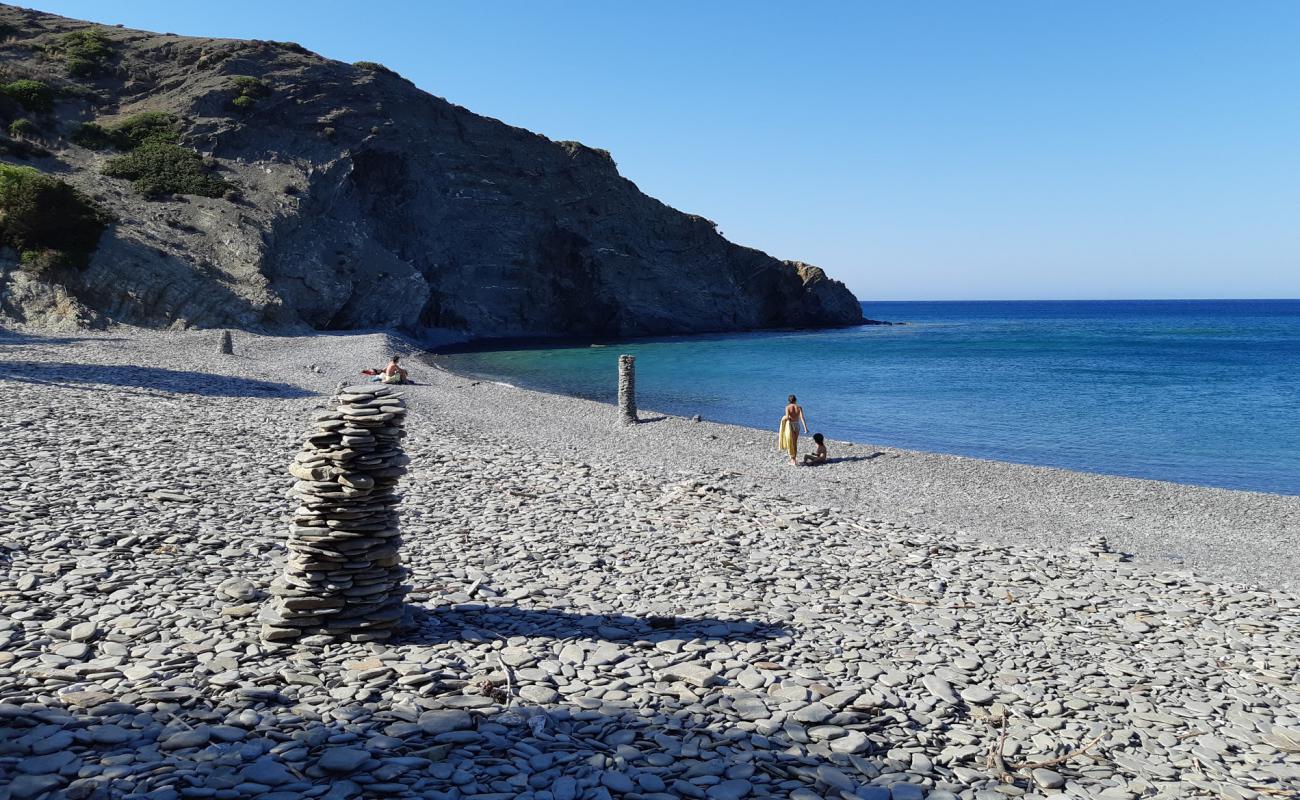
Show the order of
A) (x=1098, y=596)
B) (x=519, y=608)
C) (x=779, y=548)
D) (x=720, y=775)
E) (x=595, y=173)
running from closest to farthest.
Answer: (x=720, y=775) → (x=519, y=608) → (x=1098, y=596) → (x=779, y=548) → (x=595, y=173)

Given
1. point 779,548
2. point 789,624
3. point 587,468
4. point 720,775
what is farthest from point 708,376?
point 720,775

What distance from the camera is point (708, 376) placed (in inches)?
1960

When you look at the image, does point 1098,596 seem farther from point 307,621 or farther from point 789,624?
point 307,621

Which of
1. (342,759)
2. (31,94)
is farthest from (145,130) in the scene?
(342,759)

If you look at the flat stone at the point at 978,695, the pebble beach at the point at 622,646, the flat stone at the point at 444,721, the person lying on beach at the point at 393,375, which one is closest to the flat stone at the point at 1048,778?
the pebble beach at the point at 622,646

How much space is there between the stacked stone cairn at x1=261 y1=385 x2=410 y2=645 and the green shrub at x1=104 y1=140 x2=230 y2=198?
175 ft

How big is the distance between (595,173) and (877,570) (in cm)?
7588

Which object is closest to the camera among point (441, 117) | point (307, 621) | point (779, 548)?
point (307, 621)

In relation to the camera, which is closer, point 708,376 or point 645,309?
point 708,376

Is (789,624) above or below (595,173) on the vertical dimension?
below

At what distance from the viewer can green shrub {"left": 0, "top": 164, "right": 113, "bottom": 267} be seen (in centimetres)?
4150

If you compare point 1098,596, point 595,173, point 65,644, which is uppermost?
point 595,173

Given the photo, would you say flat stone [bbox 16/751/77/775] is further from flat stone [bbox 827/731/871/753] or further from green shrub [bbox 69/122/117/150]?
green shrub [bbox 69/122/117/150]

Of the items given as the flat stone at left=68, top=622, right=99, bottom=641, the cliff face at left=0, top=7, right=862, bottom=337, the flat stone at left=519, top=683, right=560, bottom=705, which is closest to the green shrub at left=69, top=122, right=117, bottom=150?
the cliff face at left=0, top=7, right=862, bottom=337
